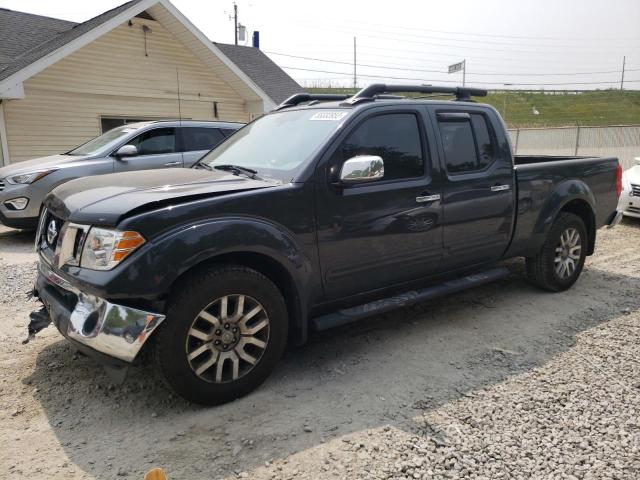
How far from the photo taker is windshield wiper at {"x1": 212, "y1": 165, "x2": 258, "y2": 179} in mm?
3543

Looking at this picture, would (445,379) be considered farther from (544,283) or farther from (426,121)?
(544,283)

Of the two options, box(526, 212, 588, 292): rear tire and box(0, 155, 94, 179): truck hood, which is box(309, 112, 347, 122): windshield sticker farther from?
box(0, 155, 94, 179): truck hood

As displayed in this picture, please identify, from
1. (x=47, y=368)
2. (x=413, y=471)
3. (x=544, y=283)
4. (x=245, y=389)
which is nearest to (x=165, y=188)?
(x=245, y=389)

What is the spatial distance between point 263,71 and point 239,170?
50.9ft

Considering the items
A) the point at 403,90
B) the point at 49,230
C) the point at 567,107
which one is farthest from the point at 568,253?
the point at 567,107

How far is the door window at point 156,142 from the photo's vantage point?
317 inches

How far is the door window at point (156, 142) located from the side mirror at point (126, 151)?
274 millimetres

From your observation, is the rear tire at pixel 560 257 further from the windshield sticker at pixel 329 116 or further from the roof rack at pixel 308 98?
the windshield sticker at pixel 329 116

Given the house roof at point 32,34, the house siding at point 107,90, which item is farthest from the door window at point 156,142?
the house siding at point 107,90

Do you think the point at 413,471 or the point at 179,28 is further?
the point at 179,28

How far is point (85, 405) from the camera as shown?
121 inches

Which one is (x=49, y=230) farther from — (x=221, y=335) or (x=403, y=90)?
(x=403, y=90)

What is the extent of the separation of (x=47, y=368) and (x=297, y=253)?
6.58 feet

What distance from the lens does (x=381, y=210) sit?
11.8ft
